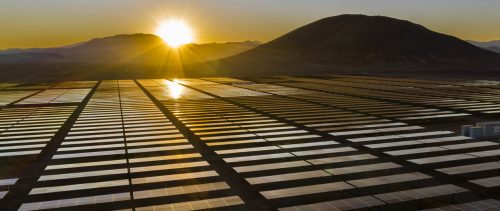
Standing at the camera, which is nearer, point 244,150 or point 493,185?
point 493,185

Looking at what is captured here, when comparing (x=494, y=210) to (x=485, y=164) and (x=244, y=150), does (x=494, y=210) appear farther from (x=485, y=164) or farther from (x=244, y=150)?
(x=244, y=150)

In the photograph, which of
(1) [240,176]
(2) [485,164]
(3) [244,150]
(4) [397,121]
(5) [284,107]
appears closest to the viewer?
(1) [240,176]

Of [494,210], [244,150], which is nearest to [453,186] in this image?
[494,210]

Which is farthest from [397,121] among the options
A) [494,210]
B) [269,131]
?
[494,210]

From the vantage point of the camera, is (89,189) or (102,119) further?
(102,119)

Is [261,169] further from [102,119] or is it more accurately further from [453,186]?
[102,119]

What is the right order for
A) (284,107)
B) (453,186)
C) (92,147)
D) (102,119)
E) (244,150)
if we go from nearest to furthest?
(453,186) < (244,150) < (92,147) < (102,119) < (284,107)
